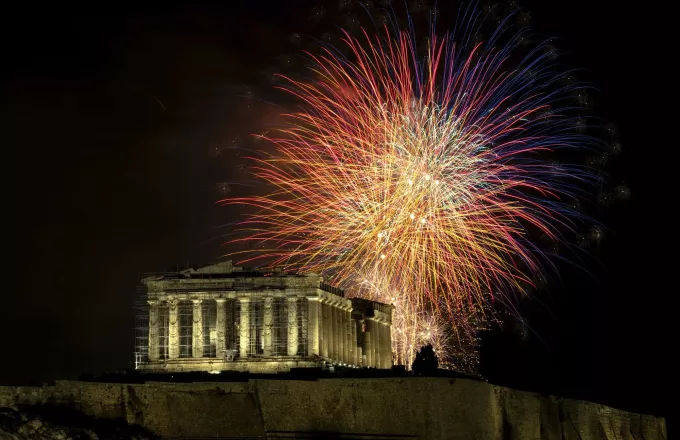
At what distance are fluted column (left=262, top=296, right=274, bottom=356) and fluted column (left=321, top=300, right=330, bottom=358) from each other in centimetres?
410

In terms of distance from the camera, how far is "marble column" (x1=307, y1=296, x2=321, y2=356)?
10425 cm

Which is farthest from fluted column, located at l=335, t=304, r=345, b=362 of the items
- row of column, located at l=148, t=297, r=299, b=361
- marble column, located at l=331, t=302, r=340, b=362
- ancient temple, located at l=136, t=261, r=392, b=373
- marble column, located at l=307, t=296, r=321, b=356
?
row of column, located at l=148, t=297, r=299, b=361

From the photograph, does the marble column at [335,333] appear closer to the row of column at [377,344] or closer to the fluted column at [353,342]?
the fluted column at [353,342]

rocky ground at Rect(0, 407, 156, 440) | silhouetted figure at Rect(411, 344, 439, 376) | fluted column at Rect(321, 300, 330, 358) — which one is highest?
fluted column at Rect(321, 300, 330, 358)

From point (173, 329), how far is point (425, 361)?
66.1 ft

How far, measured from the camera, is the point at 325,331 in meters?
107

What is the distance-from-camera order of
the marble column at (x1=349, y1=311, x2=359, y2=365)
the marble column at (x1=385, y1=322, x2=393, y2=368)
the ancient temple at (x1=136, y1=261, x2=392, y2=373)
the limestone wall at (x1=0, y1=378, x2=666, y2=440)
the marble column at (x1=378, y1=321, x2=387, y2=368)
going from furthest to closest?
the marble column at (x1=385, y1=322, x2=393, y2=368), the marble column at (x1=378, y1=321, x2=387, y2=368), the marble column at (x1=349, y1=311, x2=359, y2=365), the ancient temple at (x1=136, y1=261, x2=392, y2=373), the limestone wall at (x1=0, y1=378, x2=666, y2=440)

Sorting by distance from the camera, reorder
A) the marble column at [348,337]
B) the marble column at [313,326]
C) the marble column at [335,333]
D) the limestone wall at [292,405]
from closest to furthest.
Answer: the limestone wall at [292,405] → the marble column at [313,326] → the marble column at [335,333] → the marble column at [348,337]

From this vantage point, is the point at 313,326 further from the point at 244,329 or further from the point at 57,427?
the point at 57,427

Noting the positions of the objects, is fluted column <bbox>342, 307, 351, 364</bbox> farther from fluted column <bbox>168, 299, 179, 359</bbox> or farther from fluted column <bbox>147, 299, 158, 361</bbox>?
fluted column <bbox>147, 299, 158, 361</bbox>

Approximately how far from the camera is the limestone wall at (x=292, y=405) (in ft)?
270

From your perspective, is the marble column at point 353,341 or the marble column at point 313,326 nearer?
the marble column at point 313,326

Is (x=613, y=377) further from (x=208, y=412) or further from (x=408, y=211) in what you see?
(x=208, y=412)

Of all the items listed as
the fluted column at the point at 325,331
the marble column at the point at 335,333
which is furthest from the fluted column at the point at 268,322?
the marble column at the point at 335,333
